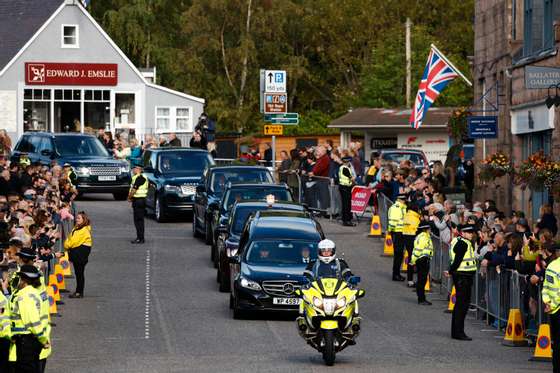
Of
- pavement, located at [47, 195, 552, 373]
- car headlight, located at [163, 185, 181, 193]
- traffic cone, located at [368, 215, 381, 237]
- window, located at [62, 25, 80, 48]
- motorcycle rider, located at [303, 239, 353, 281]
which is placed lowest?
pavement, located at [47, 195, 552, 373]

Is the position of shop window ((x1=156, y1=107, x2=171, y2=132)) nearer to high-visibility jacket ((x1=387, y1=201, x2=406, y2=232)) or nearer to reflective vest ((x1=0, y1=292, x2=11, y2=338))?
high-visibility jacket ((x1=387, y1=201, x2=406, y2=232))

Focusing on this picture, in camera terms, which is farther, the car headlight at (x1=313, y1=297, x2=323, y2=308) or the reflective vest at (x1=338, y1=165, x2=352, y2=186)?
Answer: the reflective vest at (x1=338, y1=165, x2=352, y2=186)

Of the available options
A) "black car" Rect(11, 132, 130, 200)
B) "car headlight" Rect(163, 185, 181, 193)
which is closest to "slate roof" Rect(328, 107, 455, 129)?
"black car" Rect(11, 132, 130, 200)

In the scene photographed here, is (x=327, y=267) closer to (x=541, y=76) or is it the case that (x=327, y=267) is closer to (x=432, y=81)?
(x=541, y=76)

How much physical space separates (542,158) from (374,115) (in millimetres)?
31349

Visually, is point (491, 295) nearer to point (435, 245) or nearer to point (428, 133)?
→ point (435, 245)

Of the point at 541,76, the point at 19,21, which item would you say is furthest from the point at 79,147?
the point at 19,21

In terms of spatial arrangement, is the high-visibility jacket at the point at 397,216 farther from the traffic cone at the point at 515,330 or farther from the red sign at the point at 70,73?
the red sign at the point at 70,73

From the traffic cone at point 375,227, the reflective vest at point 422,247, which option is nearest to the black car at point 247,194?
the traffic cone at point 375,227

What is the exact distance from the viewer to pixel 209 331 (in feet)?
73.3

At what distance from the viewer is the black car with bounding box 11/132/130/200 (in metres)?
43.3

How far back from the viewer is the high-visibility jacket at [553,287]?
1833 cm

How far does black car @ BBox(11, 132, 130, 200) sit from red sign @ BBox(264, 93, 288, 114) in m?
5.27

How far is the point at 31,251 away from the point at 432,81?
79.3 feet
